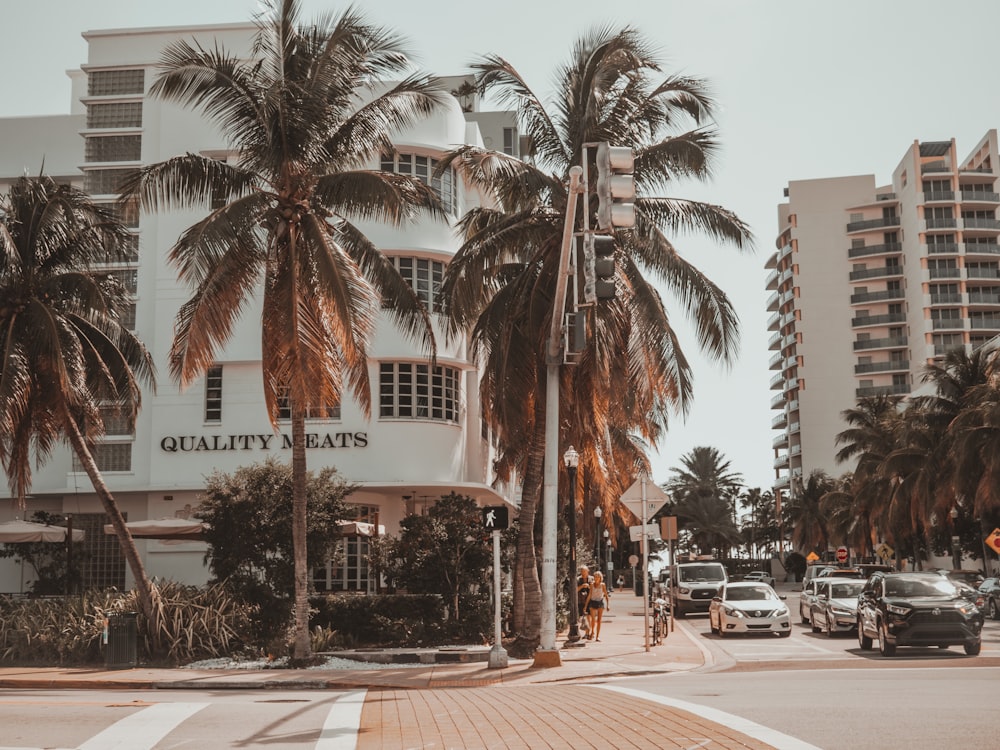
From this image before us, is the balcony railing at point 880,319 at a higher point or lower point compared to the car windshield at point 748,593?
higher

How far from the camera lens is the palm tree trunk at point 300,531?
65.1ft

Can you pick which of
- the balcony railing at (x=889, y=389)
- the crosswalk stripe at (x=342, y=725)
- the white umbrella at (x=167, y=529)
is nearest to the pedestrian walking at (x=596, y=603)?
the white umbrella at (x=167, y=529)

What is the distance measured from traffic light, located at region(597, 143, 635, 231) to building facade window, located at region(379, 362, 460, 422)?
19.1m

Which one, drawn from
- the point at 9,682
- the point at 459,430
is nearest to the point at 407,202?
the point at 9,682

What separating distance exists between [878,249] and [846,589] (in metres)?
85.4

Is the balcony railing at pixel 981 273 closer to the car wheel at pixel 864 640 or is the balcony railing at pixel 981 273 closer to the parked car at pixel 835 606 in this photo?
the parked car at pixel 835 606

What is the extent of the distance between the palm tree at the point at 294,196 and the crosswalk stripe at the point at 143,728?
7397mm

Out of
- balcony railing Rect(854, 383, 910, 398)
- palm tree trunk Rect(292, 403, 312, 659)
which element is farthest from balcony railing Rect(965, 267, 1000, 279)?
palm tree trunk Rect(292, 403, 312, 659)

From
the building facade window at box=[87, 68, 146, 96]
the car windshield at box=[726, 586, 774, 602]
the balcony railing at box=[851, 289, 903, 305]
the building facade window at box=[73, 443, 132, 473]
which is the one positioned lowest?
the car windshield at box=[726, 586, 774, 602]

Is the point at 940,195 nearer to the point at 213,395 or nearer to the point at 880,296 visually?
the point at 880,296

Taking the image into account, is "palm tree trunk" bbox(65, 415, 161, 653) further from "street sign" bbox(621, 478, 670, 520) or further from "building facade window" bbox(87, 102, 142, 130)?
"building facade window" bbox(87, 102, 142, 130)

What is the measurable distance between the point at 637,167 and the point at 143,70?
778 inches

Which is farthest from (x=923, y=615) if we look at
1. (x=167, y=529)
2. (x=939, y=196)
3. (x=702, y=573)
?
(x=939, y=196)

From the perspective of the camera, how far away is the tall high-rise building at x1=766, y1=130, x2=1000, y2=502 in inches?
4008
